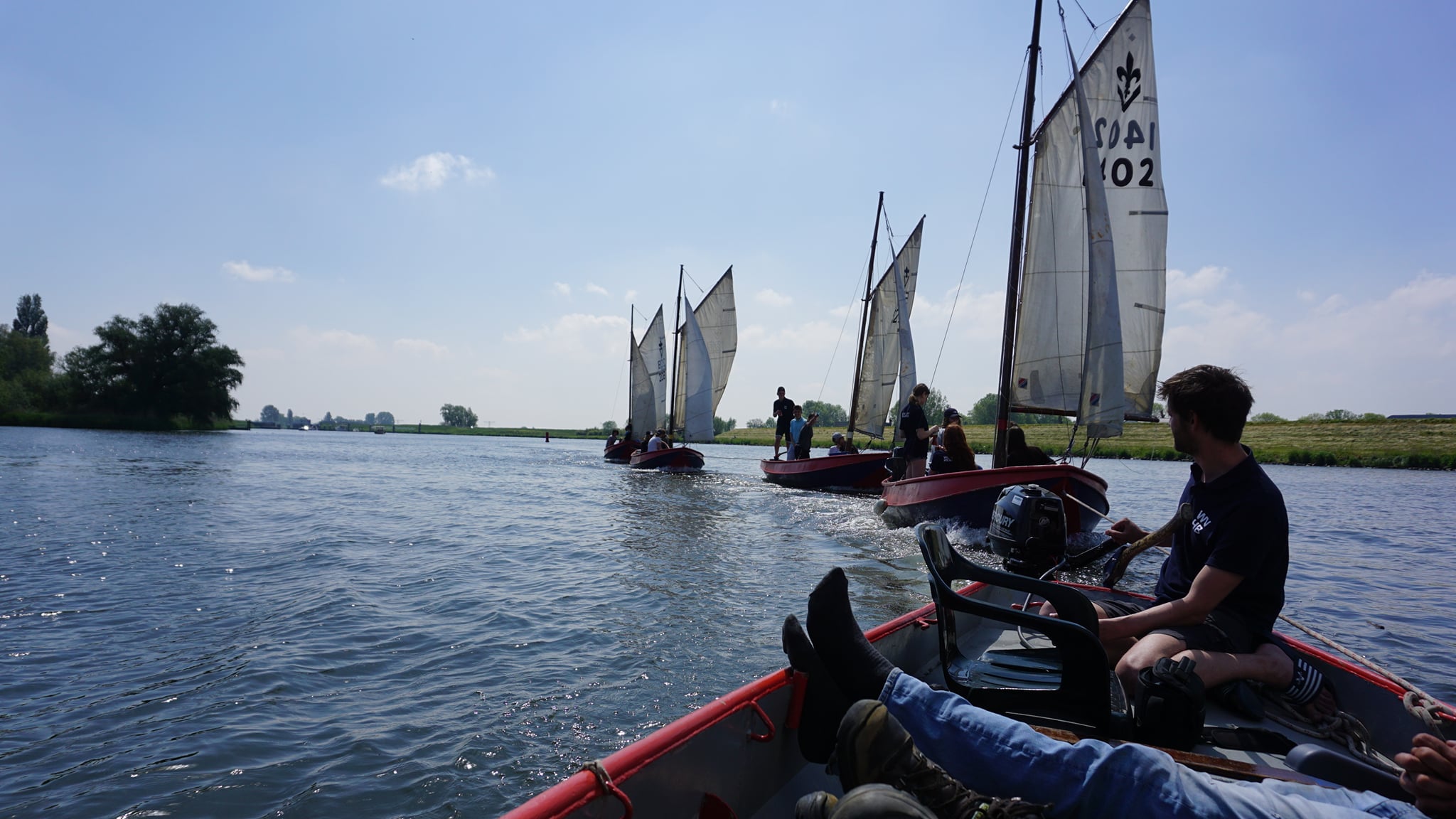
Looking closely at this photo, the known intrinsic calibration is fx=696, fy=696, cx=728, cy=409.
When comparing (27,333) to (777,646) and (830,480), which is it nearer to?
(830,480)

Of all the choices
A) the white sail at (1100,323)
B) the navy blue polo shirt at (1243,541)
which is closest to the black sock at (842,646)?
the navy blue polo shirt at (1243,541)

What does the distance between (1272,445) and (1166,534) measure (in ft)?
235

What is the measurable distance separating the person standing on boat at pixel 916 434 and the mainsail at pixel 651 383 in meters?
28.5

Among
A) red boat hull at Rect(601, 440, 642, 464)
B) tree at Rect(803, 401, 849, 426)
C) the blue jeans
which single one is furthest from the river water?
tree at Rect(803, 401, 849, 426)

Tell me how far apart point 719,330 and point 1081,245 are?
28207 millimetres

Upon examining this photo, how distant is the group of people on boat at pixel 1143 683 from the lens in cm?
190

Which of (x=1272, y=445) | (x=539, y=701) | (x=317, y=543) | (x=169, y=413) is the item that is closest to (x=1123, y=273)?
(x=539, y=701)

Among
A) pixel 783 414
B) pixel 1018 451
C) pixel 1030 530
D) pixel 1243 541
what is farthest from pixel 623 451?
pixel 1243 541

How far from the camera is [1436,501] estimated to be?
26.1 metres

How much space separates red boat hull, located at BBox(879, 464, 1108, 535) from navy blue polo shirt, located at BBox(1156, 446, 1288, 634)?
7398 mm

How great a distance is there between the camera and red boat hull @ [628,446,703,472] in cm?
3366

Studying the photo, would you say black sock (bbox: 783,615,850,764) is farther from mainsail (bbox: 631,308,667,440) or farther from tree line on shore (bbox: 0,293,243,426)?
tree line on shore (bbox: 0,293,243,426)

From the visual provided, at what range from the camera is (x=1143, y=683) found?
297 centimetres

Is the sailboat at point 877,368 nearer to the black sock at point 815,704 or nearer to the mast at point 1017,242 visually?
the mast at point 1017,242
